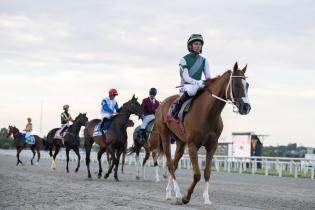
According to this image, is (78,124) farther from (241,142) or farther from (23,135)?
(241,142)

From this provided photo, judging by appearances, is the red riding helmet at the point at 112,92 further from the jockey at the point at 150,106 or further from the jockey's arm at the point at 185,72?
the jockey's arm at the point at 185,72

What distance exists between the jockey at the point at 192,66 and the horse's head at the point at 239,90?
3.36 feet

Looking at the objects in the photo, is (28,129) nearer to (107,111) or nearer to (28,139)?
(28,139)

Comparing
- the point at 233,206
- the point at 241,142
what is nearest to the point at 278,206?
the point at 233,206

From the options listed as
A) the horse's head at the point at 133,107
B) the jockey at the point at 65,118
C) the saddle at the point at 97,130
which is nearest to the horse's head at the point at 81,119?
the jockey at the point at 65,118

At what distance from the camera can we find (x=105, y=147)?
22.3m

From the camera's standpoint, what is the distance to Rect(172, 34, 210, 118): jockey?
12730 mm

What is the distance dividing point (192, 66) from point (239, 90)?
1.48 metres

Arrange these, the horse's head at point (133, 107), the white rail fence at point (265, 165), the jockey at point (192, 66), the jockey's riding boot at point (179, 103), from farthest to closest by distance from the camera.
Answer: the white rail fence at point (265, 165), the horse's head at point (133, 107), the jockey at point (192, 66), the jockey's riding boot at point (179, 103)

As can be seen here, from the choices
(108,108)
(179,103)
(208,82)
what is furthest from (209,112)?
(108,108)

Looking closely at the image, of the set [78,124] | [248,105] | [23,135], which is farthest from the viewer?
[23,135]

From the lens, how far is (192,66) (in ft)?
42.2

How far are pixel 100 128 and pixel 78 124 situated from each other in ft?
16.8

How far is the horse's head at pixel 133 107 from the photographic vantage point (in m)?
21.6
